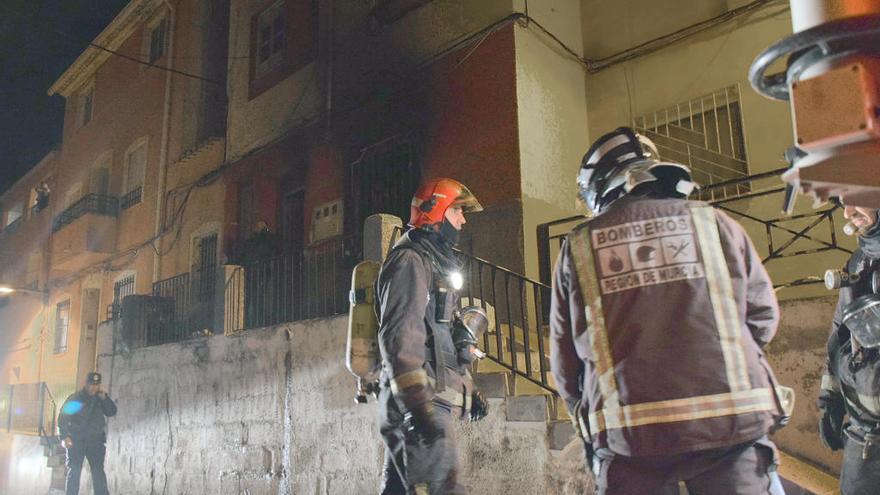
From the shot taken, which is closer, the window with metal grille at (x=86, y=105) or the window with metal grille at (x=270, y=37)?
the window with metal grille at (x=270, y=37)

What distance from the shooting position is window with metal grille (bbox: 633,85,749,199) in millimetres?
8039

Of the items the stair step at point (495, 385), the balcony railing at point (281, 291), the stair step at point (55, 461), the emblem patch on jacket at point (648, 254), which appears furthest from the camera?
the stair step at point (55, 461)

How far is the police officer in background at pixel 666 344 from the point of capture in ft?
6.39

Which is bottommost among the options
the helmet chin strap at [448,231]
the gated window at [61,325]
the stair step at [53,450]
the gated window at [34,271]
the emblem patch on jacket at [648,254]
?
the stair step at [53,450]

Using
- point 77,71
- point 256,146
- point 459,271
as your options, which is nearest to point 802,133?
point 459,271

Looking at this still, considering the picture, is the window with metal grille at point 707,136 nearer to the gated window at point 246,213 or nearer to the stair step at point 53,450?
the gated window at point 246,213

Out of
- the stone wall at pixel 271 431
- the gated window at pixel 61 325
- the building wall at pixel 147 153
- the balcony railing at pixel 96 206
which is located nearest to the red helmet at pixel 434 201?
the stone wall at pixel 271 431

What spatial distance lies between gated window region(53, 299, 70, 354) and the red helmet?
65.8 feet

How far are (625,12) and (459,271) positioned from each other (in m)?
6.97

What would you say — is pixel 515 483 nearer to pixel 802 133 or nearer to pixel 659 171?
pixel 659 171

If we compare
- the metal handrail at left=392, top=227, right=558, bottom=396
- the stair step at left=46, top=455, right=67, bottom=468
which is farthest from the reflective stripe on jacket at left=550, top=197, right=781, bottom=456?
the stair step at left=46, top=455, right=67, bottom=468

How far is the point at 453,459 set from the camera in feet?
10.6

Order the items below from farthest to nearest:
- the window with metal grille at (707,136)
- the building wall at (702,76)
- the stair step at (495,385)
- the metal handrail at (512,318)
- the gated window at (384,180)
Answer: the gated window at (384,180), the window with metal grille at (707,136), the building wall at (702,76), the metal handrail at (512,318), the stair step at (495,385)

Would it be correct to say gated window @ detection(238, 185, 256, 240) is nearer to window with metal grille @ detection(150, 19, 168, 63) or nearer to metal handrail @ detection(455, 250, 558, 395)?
window with metal grille @ detection(150, 19, 168, 63)
